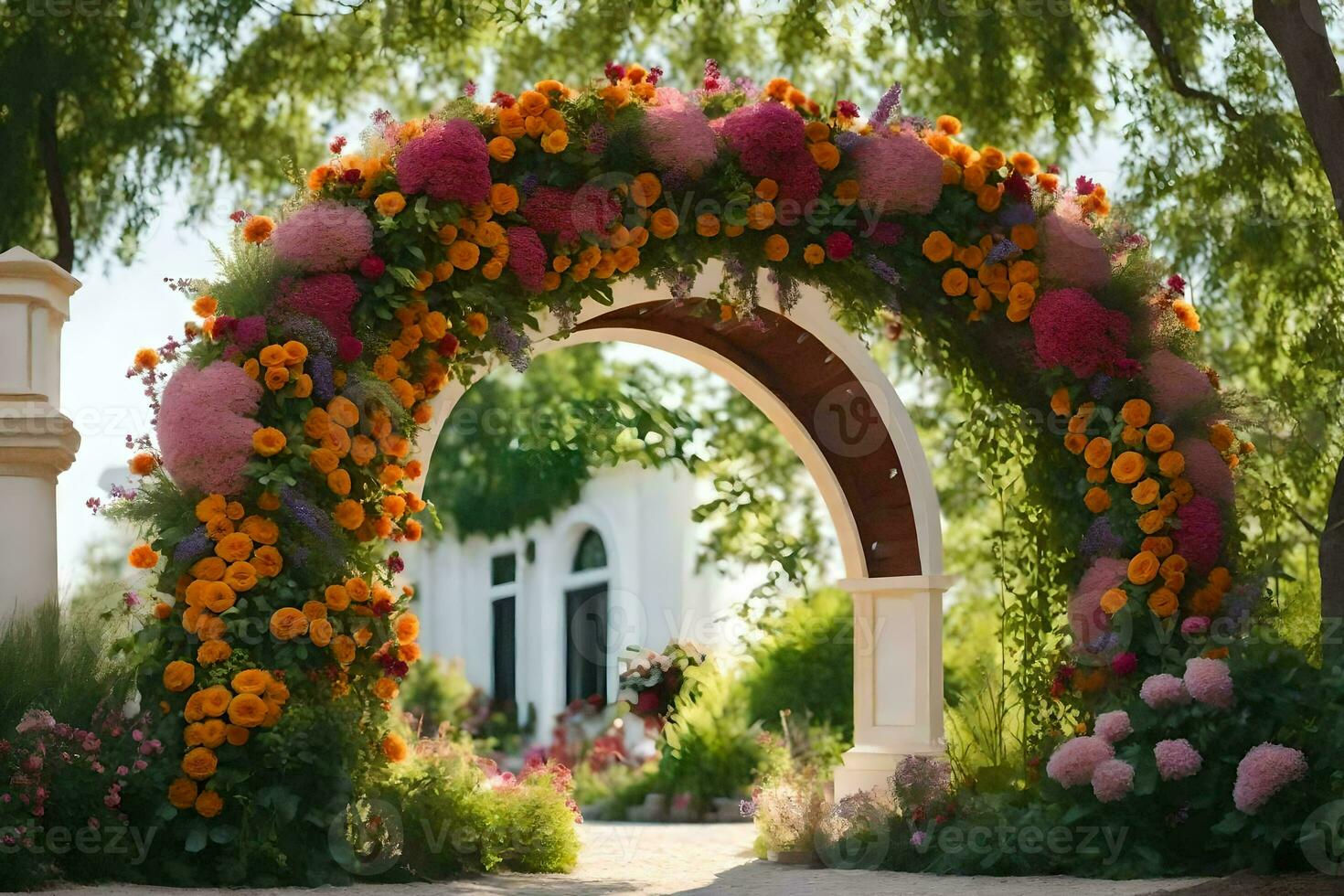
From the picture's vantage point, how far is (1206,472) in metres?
6.99

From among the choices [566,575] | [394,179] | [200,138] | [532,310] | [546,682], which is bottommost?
[546,682]

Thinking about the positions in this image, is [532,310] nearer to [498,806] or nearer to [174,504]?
[174,504]

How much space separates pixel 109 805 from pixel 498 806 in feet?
5.89

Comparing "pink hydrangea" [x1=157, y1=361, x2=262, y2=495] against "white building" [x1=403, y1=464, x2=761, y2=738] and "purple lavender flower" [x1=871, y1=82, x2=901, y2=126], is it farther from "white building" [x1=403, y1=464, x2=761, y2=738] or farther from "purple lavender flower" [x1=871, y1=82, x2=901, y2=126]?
"white building" [x1=403, y1=464, x2=761, y2=738]

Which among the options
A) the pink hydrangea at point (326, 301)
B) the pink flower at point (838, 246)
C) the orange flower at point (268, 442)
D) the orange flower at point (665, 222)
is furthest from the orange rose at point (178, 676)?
the pink flower at point (838, 246)

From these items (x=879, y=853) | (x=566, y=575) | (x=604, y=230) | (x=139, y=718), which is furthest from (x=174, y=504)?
(x=566, y=575)

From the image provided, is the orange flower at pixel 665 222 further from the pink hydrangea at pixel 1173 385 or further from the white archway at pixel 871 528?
the pink hydrangea at pixel 1173 385

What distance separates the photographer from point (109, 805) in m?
5.36

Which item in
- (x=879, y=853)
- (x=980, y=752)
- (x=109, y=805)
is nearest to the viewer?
(x=109, y=805)

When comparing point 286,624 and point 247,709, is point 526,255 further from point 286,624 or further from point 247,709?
point 247,709

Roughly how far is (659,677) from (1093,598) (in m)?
5.04

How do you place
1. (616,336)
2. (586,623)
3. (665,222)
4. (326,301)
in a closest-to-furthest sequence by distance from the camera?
(326,301) < (665,222) < (616,336) < (586,623)

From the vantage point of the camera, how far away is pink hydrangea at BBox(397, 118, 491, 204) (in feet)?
20.6

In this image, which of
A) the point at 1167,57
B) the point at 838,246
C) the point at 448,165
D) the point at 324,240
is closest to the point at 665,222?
the point at 838,246
